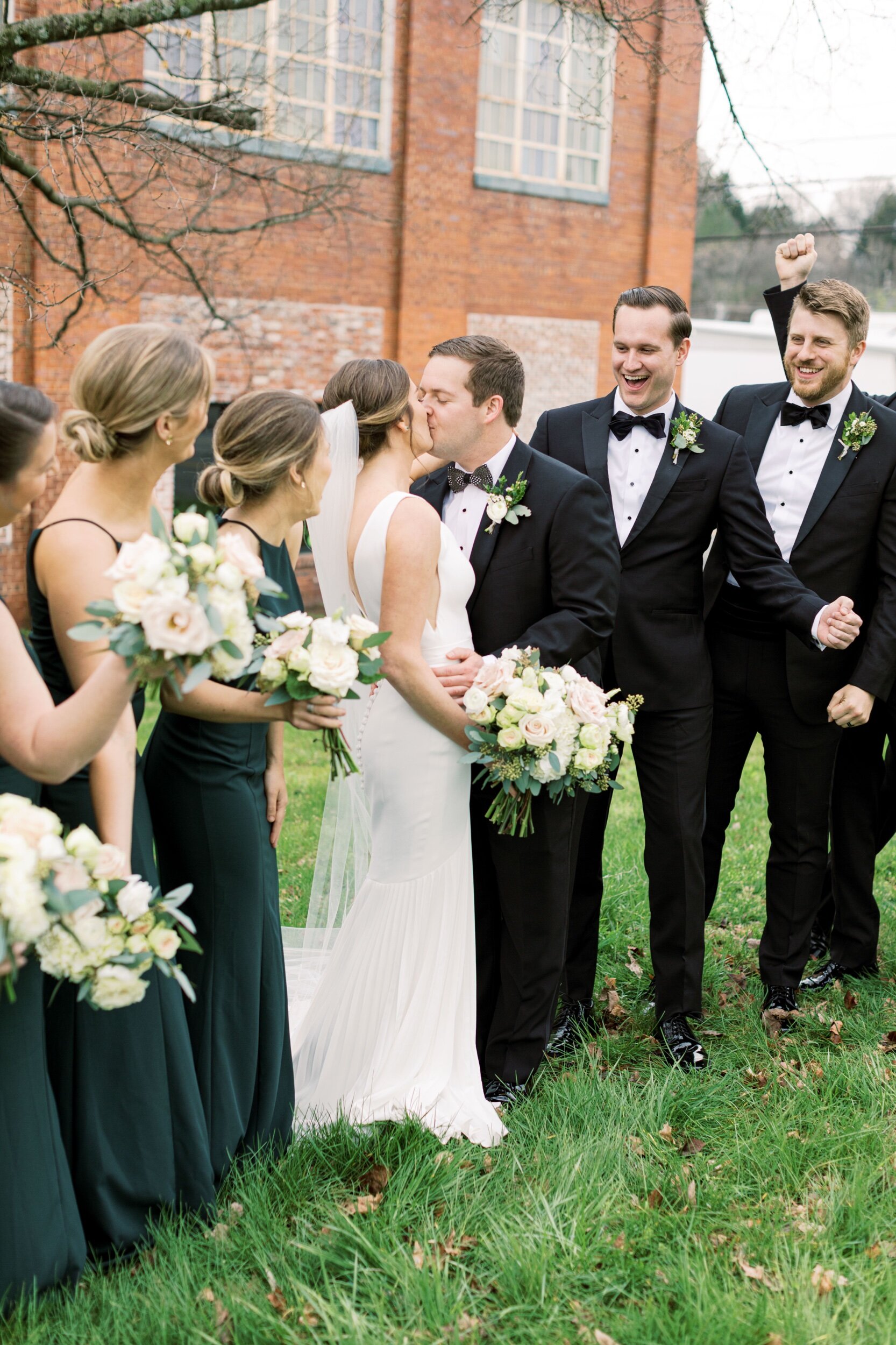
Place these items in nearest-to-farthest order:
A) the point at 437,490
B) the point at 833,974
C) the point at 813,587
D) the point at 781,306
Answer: the point at 437,490
the point at 813,587
the point at 781,306
the point at 833,974

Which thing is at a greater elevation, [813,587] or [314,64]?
[314,64]

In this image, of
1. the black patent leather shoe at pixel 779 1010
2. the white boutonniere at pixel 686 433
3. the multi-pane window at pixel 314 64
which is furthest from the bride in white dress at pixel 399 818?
the multi-pane window at pixel 314 64

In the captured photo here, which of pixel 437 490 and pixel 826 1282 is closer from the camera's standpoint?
pixel 826 1282

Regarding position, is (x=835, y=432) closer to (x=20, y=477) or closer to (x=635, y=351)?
(x=635, y=351)

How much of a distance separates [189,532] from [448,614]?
153cm

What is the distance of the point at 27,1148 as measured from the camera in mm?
3027

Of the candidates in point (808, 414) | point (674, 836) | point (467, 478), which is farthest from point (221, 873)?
point (808, 414)

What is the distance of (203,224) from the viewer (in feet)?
48.0

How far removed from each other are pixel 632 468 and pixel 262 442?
177 cm

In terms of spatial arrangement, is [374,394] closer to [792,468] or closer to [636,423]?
[636,423]

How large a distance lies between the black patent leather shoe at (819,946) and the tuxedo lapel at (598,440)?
105 inches

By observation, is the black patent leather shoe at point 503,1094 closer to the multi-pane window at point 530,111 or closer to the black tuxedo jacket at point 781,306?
the black tuxedo jacket at point 781,306

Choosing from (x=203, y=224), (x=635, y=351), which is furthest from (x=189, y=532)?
(x=203, y=224)

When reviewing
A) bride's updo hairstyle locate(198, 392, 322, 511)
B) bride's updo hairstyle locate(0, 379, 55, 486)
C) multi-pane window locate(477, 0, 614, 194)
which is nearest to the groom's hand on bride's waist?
bride's updo hairstyle locate(198, 392, 322, 511)
